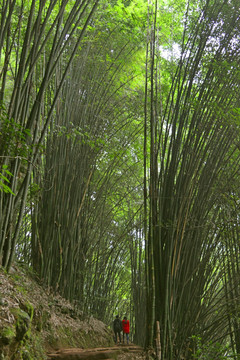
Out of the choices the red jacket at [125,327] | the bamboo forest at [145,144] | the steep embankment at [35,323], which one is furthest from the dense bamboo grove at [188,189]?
the red jacket at [125,327]

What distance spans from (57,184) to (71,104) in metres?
1.09

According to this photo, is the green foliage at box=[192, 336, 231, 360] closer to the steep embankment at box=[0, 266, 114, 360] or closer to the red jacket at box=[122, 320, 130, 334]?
the steep embankment at box=[0, 266, 114, 360]

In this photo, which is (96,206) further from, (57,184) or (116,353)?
(116,353)

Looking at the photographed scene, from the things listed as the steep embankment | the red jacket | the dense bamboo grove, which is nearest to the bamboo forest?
the dense bamboo grove

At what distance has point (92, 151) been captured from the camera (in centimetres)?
477

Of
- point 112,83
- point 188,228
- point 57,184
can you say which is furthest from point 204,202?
point 112,83

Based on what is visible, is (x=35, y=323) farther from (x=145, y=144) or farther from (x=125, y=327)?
(x=125, y=327)

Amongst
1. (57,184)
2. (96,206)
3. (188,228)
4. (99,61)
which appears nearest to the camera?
(188,228)

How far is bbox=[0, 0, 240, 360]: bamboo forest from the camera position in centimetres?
271

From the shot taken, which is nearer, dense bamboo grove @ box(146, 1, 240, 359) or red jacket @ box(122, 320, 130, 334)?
dense bamboo grove @ box(146, 1, 240, 359)

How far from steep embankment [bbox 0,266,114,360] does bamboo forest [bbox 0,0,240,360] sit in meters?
0.23

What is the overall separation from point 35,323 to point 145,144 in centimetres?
175

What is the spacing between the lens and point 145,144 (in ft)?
9.65

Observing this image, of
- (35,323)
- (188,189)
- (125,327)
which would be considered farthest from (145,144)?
(125,327)
